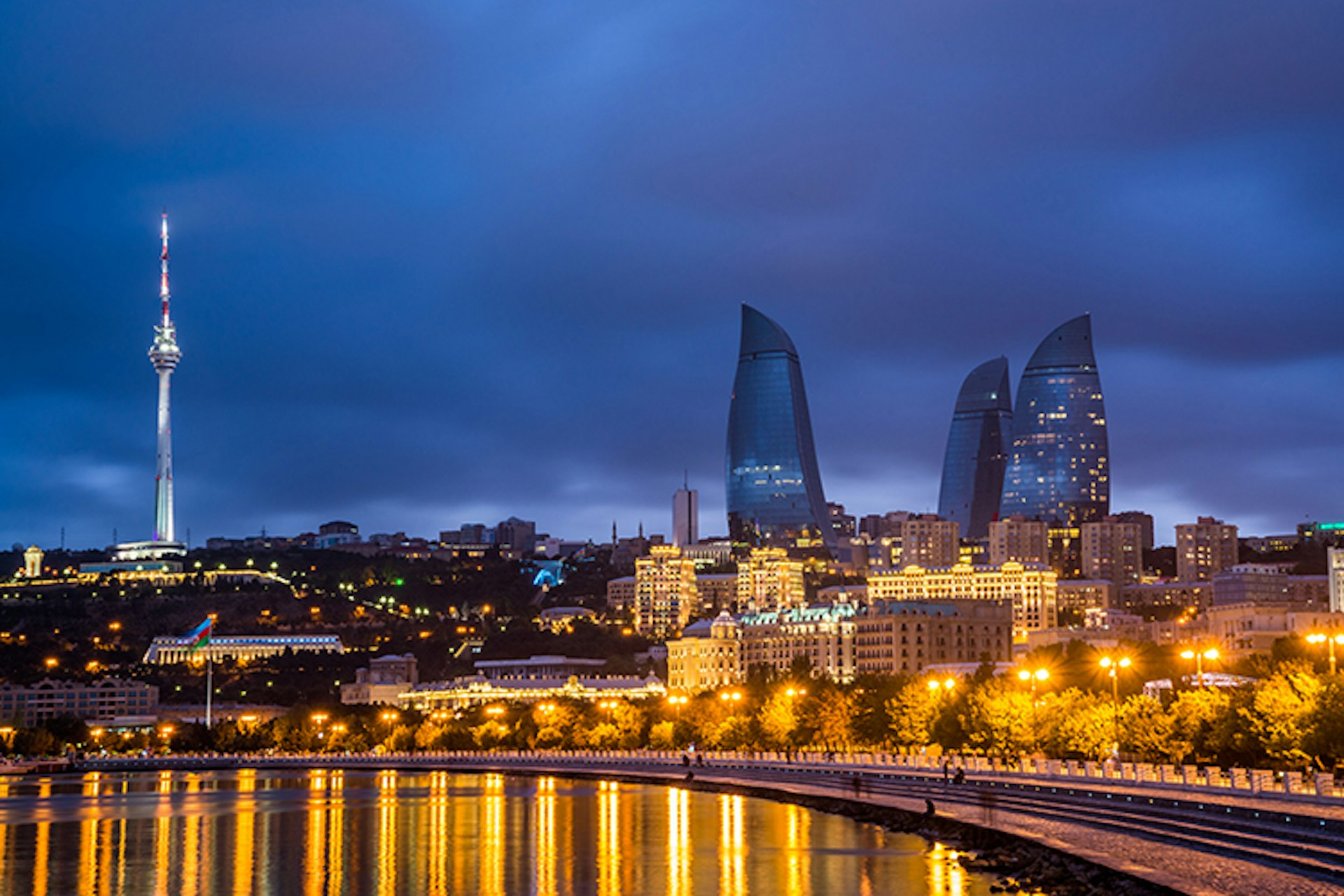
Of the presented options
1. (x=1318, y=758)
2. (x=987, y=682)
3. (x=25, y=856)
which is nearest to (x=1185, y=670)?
(x=987, y=682)

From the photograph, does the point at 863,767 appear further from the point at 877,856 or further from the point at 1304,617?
the point at 1304,617

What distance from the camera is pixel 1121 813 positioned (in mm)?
58188

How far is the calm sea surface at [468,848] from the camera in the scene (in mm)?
57531

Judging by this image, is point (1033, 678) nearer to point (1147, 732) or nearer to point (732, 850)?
point (1147, 732)

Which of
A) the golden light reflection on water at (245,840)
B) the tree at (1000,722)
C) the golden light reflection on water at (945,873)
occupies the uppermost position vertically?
the tree at (1000,722)

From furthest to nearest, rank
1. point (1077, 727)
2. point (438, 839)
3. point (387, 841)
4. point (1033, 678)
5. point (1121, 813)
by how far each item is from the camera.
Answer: point (1033, 678) → point (1077, 727) → point (438, 839) → point (387, 841) → point (1121, 813)

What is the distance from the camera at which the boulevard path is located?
43688 mm

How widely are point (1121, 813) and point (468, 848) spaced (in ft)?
86.6

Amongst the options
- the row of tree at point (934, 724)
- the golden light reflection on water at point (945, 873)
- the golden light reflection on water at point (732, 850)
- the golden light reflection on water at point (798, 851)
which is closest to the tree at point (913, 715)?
the row of tree at point (934, 724)

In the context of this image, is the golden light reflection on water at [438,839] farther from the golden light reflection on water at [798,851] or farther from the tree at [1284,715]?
the tree at [1284,715]

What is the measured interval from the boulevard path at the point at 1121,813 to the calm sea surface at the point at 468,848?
266 cm

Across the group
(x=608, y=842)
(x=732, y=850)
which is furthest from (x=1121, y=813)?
(x=608, y=842)

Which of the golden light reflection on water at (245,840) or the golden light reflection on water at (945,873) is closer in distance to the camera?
the golden light reflection on water at (945,873)

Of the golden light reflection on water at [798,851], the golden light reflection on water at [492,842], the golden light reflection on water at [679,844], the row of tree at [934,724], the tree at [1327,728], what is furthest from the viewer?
the row of tree at [934,724]
